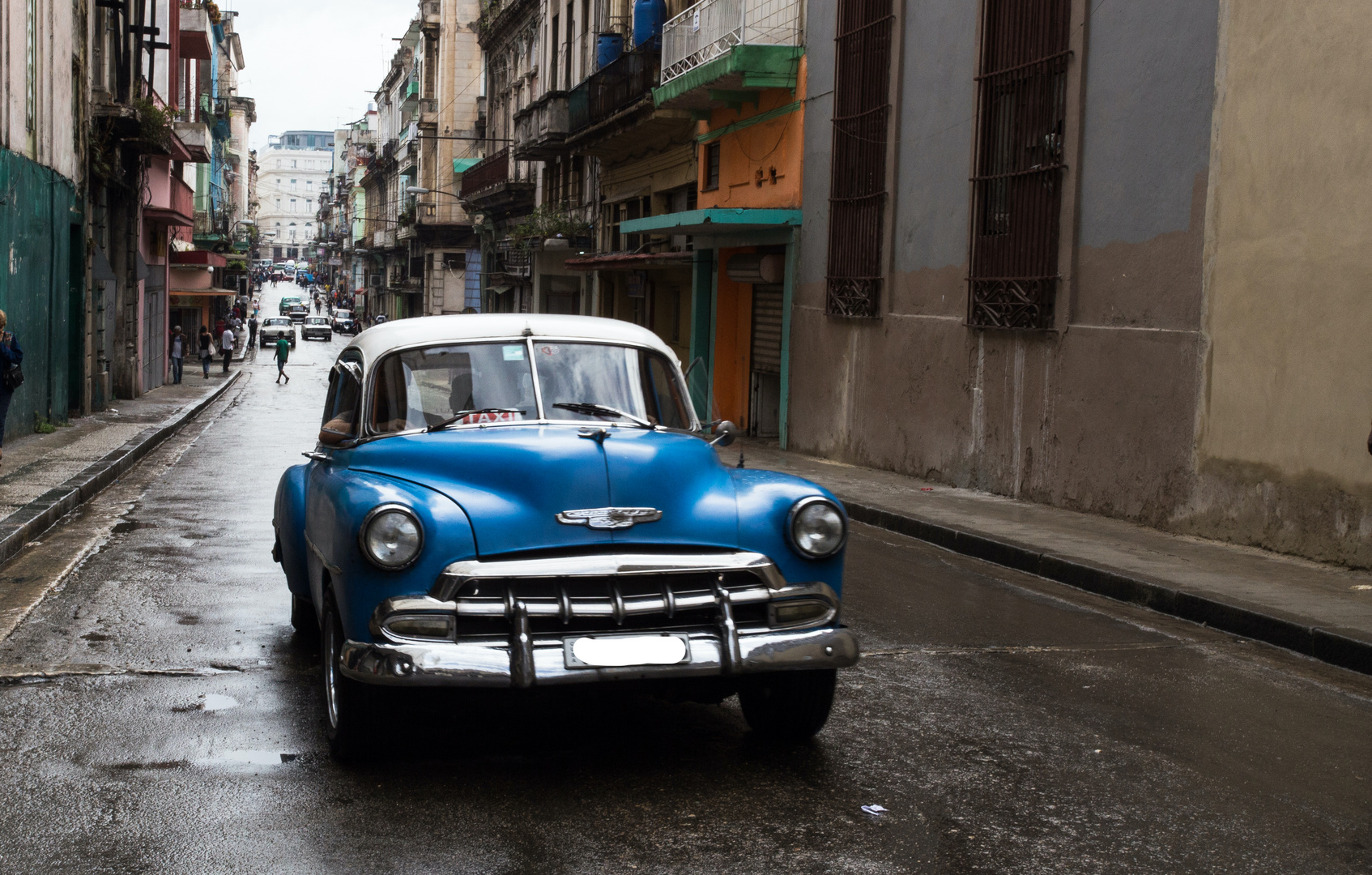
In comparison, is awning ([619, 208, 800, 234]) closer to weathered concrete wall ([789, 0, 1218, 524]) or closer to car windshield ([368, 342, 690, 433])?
weathered concrete wall ([789, 0, 1218, 524])

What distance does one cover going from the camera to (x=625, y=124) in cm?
2809

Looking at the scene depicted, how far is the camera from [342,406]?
253 inches

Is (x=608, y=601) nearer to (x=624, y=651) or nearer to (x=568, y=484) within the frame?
(x=624, y=651)

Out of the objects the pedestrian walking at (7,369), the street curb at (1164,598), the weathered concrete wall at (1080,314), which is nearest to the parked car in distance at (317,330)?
the weathered concrete wall at (1080,314)

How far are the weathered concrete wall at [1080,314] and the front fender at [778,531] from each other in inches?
289

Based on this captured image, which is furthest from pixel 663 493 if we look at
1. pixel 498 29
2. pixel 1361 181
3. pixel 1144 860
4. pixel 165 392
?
pixel 498 29

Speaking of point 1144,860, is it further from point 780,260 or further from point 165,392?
point 165,392

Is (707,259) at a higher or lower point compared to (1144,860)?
higher

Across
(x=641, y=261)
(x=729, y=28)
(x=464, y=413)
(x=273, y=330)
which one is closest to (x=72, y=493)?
(x=464, y=413)

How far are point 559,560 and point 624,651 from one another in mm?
378

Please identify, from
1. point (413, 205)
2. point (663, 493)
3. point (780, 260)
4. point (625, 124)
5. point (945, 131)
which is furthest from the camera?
point (413, 205)

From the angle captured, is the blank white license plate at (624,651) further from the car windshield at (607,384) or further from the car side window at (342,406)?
the car side window at (342,406)

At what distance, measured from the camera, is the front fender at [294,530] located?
6516mm

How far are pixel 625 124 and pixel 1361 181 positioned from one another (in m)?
19.7
